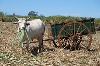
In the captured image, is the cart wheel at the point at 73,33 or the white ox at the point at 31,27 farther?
the cart wheel at the point at 73,33

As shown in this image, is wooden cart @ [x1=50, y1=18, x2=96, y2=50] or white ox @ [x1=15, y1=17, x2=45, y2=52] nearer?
white ox @ [x1=15, y1=17, x2=45, y2=52]

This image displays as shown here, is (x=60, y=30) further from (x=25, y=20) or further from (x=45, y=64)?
(x=45, y=64)

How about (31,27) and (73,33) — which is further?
(73,33)

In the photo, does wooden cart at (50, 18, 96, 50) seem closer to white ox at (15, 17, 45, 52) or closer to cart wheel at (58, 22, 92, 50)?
cart wheel at (58, 22, 92, 50)

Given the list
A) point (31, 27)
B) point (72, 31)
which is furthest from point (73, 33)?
point (31, 27)

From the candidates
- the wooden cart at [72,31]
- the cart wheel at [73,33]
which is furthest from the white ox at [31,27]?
the cart wheel at [73,33]

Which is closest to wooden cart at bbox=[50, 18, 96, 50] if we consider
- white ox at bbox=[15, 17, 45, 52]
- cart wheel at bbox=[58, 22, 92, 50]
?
cart wheel at bbox=[58, 22, 92, 50]

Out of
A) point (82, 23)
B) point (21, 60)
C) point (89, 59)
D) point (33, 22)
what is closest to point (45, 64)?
point (21, 60)

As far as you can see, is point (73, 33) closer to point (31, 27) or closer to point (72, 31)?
point (72, 31)

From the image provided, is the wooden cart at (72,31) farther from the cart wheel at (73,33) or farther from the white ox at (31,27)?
the white ox at (31,27)

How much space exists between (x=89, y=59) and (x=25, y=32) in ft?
9.52

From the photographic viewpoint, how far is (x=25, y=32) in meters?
8.96

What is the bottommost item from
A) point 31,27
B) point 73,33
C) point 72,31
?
point 73,33

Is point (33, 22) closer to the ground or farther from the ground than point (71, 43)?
farther from the ground
